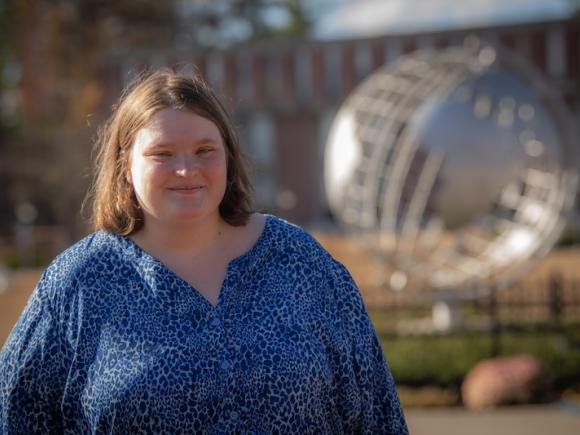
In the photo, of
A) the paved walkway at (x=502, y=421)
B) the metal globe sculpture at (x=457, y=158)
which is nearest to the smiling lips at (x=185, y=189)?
the paved walkway at (x=502, y=421)

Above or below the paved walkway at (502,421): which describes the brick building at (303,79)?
above

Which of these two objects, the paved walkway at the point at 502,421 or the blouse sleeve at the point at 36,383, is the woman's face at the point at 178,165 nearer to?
the blouse sleeve at the point at 36,383

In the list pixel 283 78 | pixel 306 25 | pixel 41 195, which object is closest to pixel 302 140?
pixel 283 78

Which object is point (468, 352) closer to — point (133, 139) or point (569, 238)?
point (133, 139)

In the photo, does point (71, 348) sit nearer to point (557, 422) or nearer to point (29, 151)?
point (557, 422)

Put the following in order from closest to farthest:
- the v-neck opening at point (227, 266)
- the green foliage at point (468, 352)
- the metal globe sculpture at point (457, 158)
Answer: the v-neck opening at point (227, 266)
the green foliage at point (468, 352)
the metal globe sculpture at point (457, 158)

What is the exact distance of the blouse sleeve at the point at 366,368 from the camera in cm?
247

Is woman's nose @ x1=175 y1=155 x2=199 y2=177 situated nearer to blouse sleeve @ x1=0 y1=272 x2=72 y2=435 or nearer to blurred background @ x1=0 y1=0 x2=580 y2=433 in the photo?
blouse sleeve @ x1=0 y1=272 x2=72 y2=435

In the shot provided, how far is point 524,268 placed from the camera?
10312 mm

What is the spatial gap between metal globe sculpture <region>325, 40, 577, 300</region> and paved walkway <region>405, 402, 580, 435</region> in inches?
123

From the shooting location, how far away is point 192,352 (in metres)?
2.31

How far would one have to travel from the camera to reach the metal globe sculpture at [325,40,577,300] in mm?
10016

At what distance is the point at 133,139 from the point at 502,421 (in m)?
4.85

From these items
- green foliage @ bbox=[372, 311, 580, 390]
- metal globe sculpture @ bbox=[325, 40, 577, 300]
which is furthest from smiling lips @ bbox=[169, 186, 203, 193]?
metal globe sculpture @ bbox=[325, 40, 577, 300]
